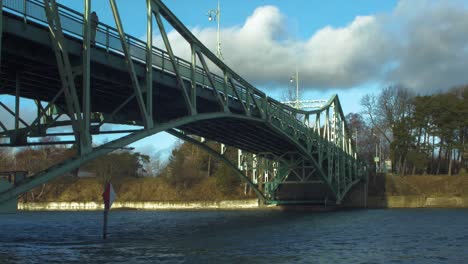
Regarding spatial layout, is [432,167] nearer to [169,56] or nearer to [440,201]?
[440,201]

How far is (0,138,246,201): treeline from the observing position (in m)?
108

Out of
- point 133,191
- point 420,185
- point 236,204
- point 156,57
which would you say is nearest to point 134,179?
point 133,191

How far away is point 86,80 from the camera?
96.1 ft

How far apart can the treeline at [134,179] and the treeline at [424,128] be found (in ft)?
92.9

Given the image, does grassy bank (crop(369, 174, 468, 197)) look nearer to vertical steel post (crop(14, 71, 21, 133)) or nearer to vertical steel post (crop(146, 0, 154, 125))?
vertical steel post (crop(146, 0, 154, 125))

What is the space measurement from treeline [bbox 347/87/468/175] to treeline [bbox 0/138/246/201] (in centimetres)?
2832

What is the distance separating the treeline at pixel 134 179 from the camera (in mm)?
107750

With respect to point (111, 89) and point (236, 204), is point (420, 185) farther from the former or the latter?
point (111, 89)

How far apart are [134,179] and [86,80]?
303 ft

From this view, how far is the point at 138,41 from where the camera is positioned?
36.6 meters

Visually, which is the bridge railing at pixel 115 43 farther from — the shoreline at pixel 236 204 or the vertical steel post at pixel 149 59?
the shoreline at pixel 236 204

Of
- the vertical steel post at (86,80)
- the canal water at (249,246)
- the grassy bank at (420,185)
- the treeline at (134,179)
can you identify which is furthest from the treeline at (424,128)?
the vertical steel post at (86,80)

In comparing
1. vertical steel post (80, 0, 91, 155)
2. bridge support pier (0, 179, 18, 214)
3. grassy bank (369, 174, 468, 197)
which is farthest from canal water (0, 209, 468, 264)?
grassy bank (369, 174, 468, 197)

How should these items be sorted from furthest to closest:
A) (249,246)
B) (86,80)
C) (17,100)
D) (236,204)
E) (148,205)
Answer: (148,205)
(236,204)
(249,246)
(17,100)
(86,80)
